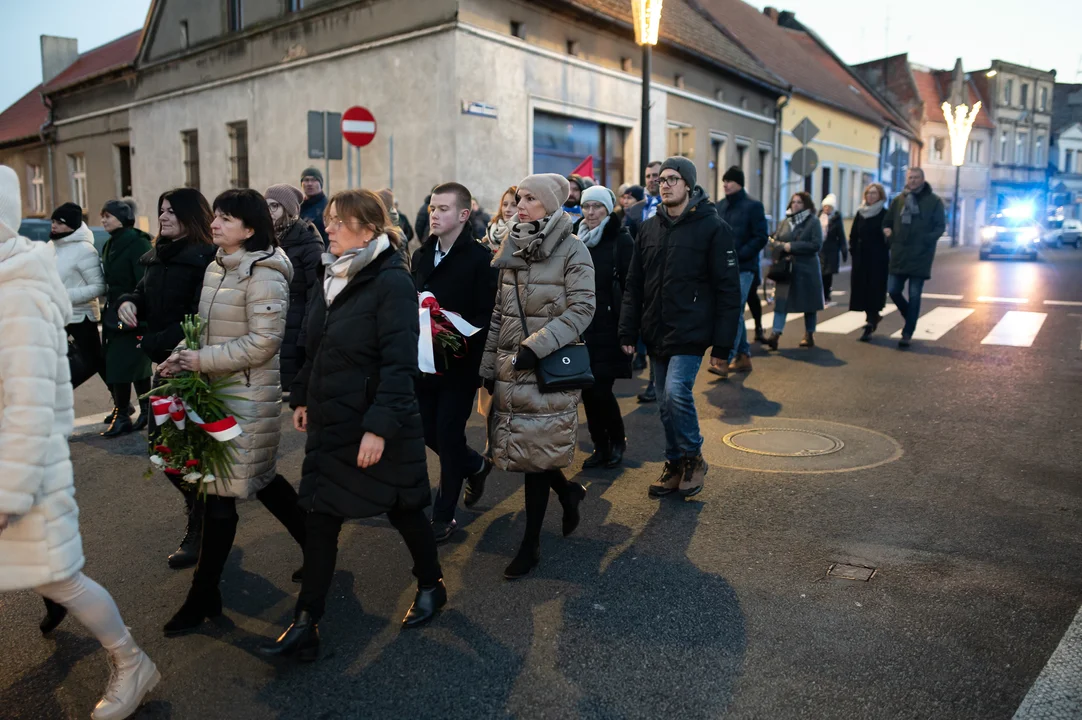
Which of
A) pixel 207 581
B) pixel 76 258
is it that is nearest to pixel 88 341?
pixel 76 258

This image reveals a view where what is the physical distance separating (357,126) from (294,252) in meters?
8.03

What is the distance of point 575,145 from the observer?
19750 mm

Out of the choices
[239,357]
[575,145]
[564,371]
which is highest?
[575,145]

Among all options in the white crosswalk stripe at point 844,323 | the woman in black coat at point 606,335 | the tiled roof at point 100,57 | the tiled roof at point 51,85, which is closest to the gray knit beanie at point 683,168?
the woman in black coat at point 606,335

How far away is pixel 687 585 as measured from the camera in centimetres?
409

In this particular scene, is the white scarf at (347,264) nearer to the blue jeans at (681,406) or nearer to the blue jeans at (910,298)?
the blue jeans at (681,406)

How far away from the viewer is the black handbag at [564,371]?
4238mm

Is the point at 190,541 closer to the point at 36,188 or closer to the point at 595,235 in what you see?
the point at 595,235

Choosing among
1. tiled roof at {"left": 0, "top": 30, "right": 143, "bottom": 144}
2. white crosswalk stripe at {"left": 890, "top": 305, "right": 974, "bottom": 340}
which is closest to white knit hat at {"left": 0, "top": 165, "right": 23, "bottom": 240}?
white crosswalk stripe at {"left": 890, "top": 305, "right": 974, "bottom": 340}

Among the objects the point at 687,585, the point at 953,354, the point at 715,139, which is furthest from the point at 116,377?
the point at 715,139

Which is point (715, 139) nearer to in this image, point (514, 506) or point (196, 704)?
point (514, 506)

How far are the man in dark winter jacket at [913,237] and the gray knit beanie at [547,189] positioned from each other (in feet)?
25.8

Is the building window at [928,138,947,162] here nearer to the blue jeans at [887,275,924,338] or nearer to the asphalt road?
the blue jeans at [887,275,924,338]

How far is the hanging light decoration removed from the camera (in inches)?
516
